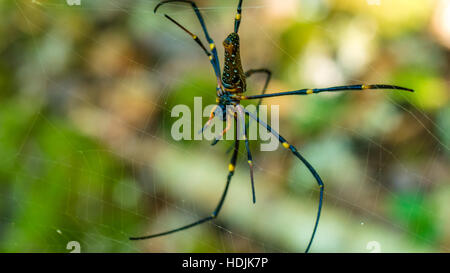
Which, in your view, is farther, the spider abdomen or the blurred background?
the blurred background

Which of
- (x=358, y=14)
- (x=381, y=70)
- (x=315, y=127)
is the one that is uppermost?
(x=358, y=14)

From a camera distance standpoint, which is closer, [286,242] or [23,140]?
[286,242]

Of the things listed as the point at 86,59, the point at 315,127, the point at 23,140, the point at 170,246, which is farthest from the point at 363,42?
the point at 23,140

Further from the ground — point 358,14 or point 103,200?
point 358,14

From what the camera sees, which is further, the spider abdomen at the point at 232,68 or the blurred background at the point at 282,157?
the blurred background at the point at 282,157

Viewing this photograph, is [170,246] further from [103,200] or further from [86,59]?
[86,59]

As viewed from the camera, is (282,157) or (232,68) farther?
(282,157)
